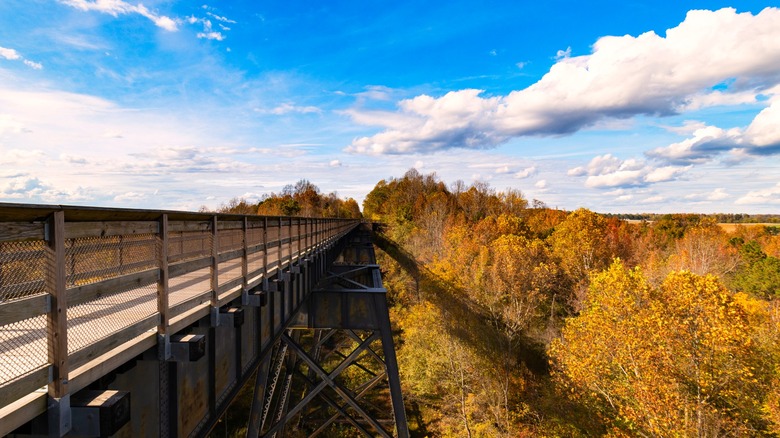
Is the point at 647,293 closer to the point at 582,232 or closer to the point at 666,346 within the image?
the point at 666,346

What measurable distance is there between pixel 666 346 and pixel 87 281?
66.8ft

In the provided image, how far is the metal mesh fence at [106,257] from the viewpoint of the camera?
9.20 ft

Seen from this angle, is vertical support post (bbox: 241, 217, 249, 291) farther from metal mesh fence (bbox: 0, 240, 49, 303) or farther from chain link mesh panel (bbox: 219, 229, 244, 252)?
metal mesh fence (bbox: 0, 240, 49, 303)

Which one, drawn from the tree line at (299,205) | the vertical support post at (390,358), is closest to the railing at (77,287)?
the vertical support post at (390,358)

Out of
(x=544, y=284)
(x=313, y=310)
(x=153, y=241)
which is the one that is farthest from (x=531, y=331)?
(x=153, y=241)

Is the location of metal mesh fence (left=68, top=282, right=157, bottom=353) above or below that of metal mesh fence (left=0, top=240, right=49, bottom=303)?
below

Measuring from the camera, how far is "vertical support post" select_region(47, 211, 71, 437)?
2488 millimetres

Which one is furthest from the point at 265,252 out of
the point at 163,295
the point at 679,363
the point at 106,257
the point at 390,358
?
the point at 679,363

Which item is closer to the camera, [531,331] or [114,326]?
[114,326]

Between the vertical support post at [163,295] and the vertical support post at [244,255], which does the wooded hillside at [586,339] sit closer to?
the vertical support post at [244,255]

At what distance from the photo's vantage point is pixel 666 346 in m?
16.5

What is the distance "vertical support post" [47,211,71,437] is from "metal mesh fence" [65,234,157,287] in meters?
0.24

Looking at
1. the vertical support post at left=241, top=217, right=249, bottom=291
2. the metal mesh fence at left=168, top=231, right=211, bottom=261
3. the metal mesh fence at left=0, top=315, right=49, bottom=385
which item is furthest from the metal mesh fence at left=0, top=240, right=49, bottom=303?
the vertical support post at left=241, top=217, right=249, bottom=291

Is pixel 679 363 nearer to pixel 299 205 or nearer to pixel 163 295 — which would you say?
pixel 163 295
